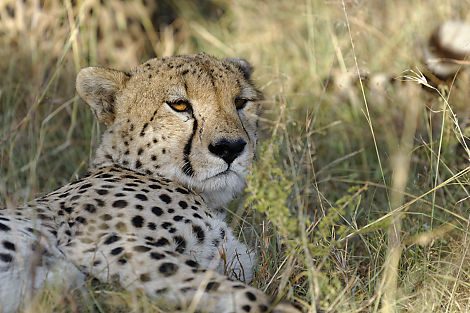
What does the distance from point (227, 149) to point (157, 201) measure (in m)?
0.33

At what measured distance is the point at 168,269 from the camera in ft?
6.46

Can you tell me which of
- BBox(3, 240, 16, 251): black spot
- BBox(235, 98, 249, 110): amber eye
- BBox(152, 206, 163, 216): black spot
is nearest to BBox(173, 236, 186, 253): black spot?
BBox(152, 206, 163, 216): black spot

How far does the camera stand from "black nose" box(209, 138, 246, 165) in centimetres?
245

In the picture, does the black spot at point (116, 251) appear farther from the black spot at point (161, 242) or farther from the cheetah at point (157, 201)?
the black spot at point (161, 242)

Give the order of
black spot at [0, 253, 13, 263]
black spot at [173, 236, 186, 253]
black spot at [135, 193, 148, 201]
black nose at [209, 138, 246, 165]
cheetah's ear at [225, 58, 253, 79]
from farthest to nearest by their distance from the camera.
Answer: cheetah's ear at [225, 58, 253, 79] → black nose at [209, 138, 246, 165] → black spot at [135, 193, 148, 201] → black spot at [173, 236, 186, 253] → black spot at [0, 253, 13, 263]

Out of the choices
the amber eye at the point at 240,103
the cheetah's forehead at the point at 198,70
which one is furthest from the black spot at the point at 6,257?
the amber eye at the point at 240,103

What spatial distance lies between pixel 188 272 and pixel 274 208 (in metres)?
0.33

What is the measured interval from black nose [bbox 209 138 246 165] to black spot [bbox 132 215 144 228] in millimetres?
420

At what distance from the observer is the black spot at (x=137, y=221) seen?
85.9 inches

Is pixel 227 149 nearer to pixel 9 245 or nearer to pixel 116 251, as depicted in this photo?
pixel 116 251

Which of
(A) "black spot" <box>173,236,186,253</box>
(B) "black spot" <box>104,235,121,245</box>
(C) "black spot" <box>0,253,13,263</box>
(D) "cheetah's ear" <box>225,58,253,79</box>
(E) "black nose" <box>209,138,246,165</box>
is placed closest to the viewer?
(C) "black spot" <box>0,253,13,263</box>

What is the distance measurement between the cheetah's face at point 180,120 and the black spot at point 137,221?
38cm

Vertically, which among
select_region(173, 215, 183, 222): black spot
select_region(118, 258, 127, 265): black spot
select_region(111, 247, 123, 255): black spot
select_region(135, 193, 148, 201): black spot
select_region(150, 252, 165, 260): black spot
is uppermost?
select_region(135, 193, 148, 201): black spot

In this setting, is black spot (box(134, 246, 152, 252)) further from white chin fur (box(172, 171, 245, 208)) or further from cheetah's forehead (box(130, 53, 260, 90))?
cheetah's forehead (box(130, 53, 260, 90))
